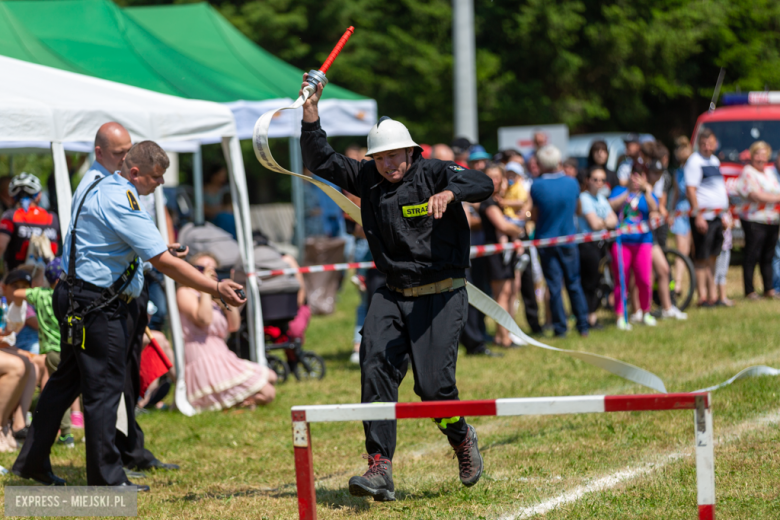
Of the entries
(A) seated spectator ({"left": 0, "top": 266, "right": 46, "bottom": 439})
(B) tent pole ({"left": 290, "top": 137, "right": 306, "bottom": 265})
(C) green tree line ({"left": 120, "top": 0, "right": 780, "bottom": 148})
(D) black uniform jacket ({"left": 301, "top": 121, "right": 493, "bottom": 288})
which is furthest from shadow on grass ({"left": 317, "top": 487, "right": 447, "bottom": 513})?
→ (C) green tree line ({"left": 120, "top": 0, "right": 780, "bottom": 148})

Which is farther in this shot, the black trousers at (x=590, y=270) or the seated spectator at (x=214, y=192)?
the seated spectator at (x=214, y=192)

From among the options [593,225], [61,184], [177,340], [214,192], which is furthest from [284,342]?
[593,225]

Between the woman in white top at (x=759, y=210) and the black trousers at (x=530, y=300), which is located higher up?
the woman in white top at (x=759, y=210)

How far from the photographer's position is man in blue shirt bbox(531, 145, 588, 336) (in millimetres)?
9523

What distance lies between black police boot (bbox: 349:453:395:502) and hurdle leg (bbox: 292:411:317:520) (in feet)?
2.77

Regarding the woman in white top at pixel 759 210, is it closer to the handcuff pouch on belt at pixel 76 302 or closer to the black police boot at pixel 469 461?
the black police boot at pixel 469 461

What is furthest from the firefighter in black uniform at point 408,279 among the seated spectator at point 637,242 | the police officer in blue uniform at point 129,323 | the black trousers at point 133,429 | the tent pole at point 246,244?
the seated spectator at point 637,242

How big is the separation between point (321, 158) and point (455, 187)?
2.64 ft

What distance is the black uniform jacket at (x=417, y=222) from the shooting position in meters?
4.60

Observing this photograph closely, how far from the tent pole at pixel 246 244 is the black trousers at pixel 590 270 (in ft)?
13.0

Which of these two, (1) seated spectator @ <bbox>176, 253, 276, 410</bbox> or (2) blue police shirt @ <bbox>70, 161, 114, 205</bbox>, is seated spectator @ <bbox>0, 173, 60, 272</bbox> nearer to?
(1) seated spectator @ <bbox>176, 253, 276, 410</bbox>

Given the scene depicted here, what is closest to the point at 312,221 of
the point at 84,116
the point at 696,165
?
the point at 696,165

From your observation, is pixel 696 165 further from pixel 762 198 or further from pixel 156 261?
pixel 156 261

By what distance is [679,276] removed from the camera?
11141 mm
